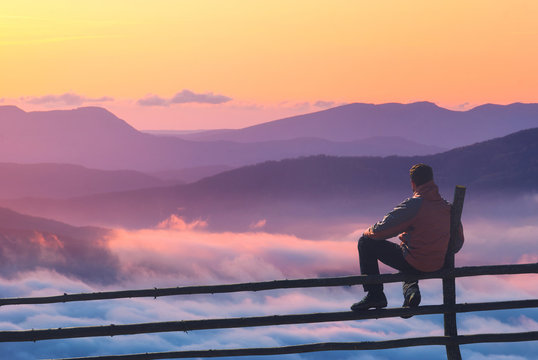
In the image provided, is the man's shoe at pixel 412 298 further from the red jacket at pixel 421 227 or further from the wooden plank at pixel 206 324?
the red jacket at pixel 421 227

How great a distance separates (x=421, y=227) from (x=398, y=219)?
1.01 ft

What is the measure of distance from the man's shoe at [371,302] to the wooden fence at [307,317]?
0.05 m

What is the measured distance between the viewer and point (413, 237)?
7000mm

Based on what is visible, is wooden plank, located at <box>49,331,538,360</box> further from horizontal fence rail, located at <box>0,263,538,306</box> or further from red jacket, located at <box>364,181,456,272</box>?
red jacket, located at <box>364,181,456,272</box>

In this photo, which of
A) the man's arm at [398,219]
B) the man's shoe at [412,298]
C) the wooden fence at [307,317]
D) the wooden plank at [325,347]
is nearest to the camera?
the man's arm at [398,219]

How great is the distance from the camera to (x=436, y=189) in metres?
6.88

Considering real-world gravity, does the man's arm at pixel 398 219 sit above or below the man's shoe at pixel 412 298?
above

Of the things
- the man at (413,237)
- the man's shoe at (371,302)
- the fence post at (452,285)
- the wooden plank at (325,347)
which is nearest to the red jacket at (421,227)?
the man at (413,237)

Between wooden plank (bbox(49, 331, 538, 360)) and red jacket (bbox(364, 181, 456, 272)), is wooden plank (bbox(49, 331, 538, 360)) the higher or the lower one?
the lower one

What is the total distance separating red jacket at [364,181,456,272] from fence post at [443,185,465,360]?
14 cm

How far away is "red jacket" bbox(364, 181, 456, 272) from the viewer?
6809mm

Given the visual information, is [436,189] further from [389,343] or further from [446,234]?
[389,343]

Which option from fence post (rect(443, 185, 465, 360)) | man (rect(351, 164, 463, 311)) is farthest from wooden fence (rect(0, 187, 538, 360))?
man (rect(351, 164, 463, 311))

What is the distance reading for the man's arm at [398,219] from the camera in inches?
267
